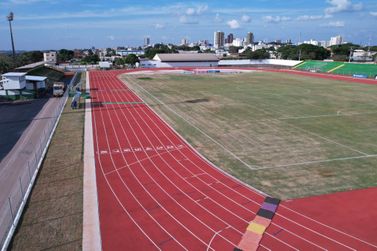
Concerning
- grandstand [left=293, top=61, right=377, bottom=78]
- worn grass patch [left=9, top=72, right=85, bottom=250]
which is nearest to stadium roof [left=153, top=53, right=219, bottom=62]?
grandstand [left=293, top=61, right=377, bottom=78]

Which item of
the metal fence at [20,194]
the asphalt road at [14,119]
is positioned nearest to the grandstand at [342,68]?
the asphalt road at [14,119]

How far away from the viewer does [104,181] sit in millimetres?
14945

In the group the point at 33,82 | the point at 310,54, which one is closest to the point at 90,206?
the point at 33,82

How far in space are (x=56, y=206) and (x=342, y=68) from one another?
71033 mm

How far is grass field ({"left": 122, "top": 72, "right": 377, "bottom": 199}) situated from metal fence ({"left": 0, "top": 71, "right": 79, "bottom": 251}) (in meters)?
9.35

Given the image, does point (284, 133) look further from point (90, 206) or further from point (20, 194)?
point (20, 194)

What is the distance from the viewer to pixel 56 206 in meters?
12.6

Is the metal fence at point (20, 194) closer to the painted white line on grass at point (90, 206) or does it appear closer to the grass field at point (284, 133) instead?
the painted white line on grass at point (90, 206)

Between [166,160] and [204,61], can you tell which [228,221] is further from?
[204,61]

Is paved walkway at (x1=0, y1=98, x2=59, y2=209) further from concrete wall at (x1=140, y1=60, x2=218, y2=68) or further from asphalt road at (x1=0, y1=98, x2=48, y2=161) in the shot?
concrete wall at (x1=140, y1=60, x2=218, y2=68)

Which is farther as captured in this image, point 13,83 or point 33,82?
point 33,82

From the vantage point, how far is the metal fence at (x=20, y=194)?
11085 mm

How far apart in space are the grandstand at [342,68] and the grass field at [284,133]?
25206 millimetres

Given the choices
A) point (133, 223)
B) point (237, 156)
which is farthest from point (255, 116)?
point (133, 223)
